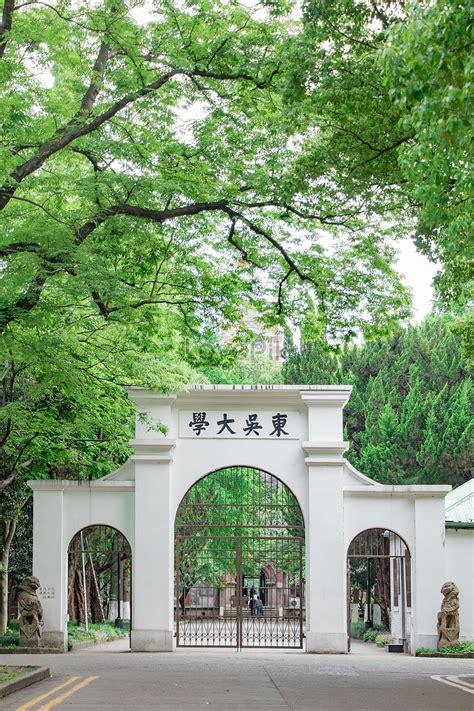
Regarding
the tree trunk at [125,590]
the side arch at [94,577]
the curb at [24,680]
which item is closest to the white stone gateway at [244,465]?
the side arch at [94,577]

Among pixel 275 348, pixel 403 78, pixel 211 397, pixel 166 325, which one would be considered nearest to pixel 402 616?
pixel 211 397

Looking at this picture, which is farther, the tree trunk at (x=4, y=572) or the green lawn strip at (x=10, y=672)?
the tree trunk at (x=4, y=572)

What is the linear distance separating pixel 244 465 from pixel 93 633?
24.9 feet

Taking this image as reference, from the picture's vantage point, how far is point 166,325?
20.6 metres

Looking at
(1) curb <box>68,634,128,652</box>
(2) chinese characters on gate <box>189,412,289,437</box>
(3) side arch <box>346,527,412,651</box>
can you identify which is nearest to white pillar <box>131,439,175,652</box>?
(2) chinese characters on gate <box>189,412,289,437</box>

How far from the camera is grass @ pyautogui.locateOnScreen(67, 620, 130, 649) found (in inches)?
993

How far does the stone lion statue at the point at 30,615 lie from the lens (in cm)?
2134

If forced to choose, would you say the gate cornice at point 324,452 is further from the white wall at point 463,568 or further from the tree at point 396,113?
the tree at point 396,113

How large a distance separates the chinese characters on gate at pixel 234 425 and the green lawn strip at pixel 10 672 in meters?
8.56

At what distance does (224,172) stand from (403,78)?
673 cm

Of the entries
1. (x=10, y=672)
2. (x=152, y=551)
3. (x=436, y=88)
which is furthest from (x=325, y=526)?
(x=436, y=88)

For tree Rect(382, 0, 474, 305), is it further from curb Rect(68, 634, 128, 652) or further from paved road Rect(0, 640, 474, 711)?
curb Rect(68, 634, 128, 652)

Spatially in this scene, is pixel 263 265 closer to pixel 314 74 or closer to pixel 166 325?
pixel 166 325

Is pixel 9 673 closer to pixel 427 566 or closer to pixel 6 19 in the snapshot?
pixel 6 19
